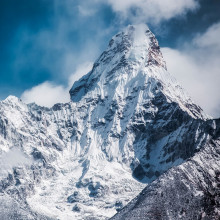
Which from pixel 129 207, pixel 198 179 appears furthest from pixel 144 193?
pixel 198 179

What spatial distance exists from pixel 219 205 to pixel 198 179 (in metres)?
14.7

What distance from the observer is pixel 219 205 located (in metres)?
187

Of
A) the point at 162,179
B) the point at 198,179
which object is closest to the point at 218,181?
the point at 198,179

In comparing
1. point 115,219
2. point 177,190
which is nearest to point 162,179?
point 177,190

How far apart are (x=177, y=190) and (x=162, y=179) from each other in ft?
26.8

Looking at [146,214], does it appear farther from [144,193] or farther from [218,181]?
[218,181]

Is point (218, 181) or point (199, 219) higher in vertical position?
point (218, 181)

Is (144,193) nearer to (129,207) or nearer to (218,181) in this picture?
(129,207)

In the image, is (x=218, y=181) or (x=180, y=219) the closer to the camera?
(x=180, y=219)

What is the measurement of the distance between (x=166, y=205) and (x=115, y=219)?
62.8 feet

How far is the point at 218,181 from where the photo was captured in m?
200

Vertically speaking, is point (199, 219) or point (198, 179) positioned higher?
point (198, 179)

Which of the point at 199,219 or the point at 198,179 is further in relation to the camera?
the point at 198,179

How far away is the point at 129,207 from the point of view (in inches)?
7815
